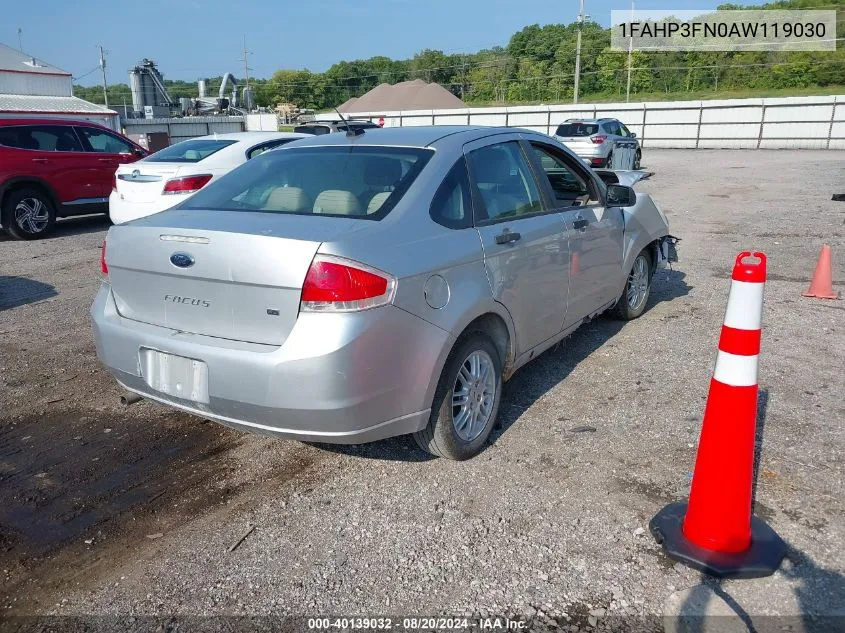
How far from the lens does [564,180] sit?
17.9 feet

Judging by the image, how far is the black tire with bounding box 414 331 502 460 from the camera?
332cm

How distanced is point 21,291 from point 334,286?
6101 millimetres

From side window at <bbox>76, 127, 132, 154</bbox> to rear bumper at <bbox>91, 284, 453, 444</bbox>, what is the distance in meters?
9.76

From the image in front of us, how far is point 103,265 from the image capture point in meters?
3.54

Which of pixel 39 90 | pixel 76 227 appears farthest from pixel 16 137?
pixel 39 90

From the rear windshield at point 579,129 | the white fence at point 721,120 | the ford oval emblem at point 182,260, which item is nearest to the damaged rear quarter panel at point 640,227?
the ford oval emblem at point 182,260

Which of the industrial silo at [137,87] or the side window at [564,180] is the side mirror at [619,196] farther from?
the industrial silo at [137,87]

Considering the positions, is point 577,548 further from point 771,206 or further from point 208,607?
point 771,206

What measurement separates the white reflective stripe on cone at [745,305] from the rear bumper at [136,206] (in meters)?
7.96

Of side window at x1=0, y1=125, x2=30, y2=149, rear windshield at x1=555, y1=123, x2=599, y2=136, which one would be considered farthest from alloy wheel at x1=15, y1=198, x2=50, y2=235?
rear windshield at x1=555, y1=123, x2=599, y2=136

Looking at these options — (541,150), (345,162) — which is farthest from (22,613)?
(541,150)

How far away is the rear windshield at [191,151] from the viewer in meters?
9.69

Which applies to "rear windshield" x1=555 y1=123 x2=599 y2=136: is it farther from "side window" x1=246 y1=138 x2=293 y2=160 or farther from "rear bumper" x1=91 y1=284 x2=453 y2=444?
"rear bumper" x1=91 y1=284 x2=453 y2=444

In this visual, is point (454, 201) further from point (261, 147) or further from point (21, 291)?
point (261, 147)
